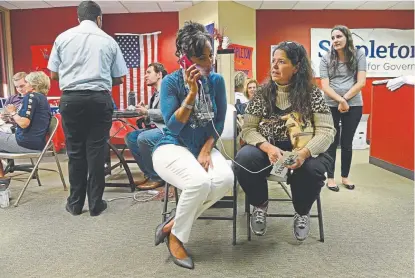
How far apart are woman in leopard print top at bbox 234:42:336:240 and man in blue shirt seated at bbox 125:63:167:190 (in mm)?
923

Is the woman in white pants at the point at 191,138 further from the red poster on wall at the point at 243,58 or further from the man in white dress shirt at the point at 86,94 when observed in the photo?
the red poster on wall at the point at 243,58

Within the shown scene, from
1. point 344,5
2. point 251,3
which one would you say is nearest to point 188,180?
point 251,3

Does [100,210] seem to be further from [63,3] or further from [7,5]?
[7,5]

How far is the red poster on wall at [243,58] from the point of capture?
5966 millimetres

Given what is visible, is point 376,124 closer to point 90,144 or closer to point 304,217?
point 304,217

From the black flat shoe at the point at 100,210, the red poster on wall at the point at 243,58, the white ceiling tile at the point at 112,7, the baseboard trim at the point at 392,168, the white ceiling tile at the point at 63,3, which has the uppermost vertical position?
the white ceiling tile at the point at 63,3

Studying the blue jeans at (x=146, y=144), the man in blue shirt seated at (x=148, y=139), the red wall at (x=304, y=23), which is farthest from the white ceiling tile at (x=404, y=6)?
the blue jeans at (x=146, y=144)

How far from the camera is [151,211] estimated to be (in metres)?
2.62

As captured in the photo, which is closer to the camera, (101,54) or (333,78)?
(101,54)

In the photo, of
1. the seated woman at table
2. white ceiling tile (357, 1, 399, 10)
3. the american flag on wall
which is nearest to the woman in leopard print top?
the seated woman at table

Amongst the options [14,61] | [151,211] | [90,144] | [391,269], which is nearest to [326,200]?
[391,269]

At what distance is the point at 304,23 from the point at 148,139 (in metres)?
4.79

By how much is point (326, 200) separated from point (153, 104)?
1.65 m

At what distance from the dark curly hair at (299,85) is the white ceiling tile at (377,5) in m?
4.95
